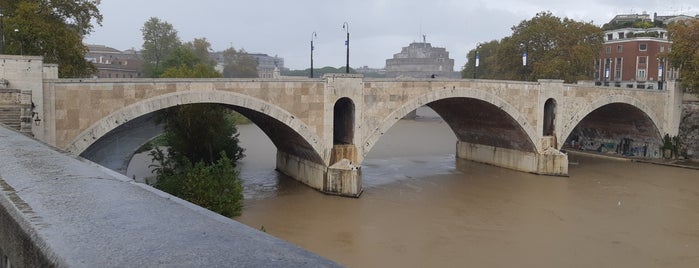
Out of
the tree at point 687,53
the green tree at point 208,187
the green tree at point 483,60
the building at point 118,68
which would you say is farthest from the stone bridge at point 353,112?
the building at point 118,68

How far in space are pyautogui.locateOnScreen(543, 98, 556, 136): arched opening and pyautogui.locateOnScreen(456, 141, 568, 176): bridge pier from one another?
1142 mm

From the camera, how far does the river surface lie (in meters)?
15.3

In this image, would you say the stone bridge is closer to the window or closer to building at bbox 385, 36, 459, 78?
the window

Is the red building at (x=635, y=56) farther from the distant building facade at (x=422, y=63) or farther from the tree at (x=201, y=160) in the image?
the distant building facade at (x=422, y=63)

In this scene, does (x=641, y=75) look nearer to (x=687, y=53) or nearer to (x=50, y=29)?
(x=687, y=53)

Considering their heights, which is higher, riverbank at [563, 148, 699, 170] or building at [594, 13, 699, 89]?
building at [594, 13, 699, 89]

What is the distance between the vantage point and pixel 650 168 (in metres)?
31.2

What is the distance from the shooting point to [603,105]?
105ft

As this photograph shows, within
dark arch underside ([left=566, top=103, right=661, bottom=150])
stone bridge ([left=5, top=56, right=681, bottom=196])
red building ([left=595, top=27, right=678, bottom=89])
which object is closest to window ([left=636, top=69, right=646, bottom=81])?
red building ([left=595, top=27, right=678, bottom=89])

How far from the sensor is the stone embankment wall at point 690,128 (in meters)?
33.9

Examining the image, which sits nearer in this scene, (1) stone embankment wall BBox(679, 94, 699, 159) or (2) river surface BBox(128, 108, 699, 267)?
(2) river surface BBox(128, 108, 699, 267)

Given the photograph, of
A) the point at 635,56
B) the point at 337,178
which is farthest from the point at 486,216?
the point at 635,56

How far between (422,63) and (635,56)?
70.9 m

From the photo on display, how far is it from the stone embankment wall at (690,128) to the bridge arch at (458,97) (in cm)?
1212
